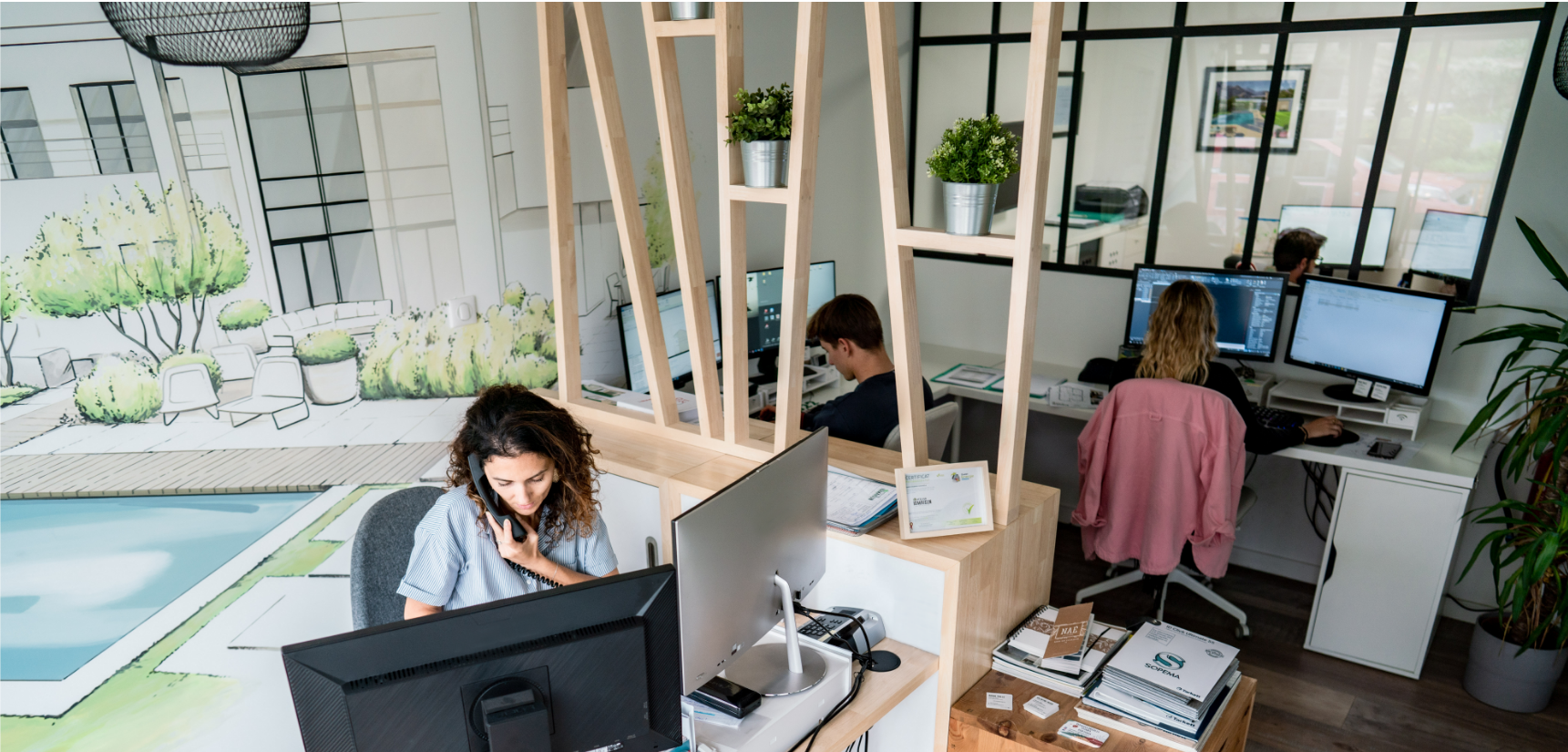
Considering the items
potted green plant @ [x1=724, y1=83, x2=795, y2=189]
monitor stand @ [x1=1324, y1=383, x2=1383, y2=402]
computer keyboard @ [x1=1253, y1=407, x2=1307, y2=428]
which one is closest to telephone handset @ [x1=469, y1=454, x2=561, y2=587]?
potted green plant @ [x1=724, y1=83, x2=795, y2=189]

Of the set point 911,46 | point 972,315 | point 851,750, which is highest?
point 911,46

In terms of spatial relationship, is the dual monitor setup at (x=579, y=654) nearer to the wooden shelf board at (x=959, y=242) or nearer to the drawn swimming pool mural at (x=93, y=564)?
the wooden shelf board at (x=959, y=242)

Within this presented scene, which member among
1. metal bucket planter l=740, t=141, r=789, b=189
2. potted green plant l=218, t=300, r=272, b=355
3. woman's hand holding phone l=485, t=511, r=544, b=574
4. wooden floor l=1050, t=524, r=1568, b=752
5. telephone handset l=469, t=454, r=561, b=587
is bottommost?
wooden floor l=1050, t=524, r=1568, b=752

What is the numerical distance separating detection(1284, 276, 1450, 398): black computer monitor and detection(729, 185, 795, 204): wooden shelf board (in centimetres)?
251

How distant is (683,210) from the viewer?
2.39 metres

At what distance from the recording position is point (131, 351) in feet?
7.13

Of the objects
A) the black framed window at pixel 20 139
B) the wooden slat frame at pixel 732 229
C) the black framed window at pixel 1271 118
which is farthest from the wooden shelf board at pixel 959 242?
the black framed window at pixel 1271 118

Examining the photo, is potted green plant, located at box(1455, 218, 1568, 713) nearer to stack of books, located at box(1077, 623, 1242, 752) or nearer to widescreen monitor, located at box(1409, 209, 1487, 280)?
widescreen monitor, located at box(1409, 209, 1487, 280)

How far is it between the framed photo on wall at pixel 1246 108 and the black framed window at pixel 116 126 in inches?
156

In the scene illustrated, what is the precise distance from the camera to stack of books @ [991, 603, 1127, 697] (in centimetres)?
210

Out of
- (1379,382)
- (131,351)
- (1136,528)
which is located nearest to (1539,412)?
(1379,382)

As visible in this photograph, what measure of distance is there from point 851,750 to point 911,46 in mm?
3633

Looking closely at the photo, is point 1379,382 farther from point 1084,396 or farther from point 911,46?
point 911,46

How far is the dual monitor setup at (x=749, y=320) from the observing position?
129 inches
